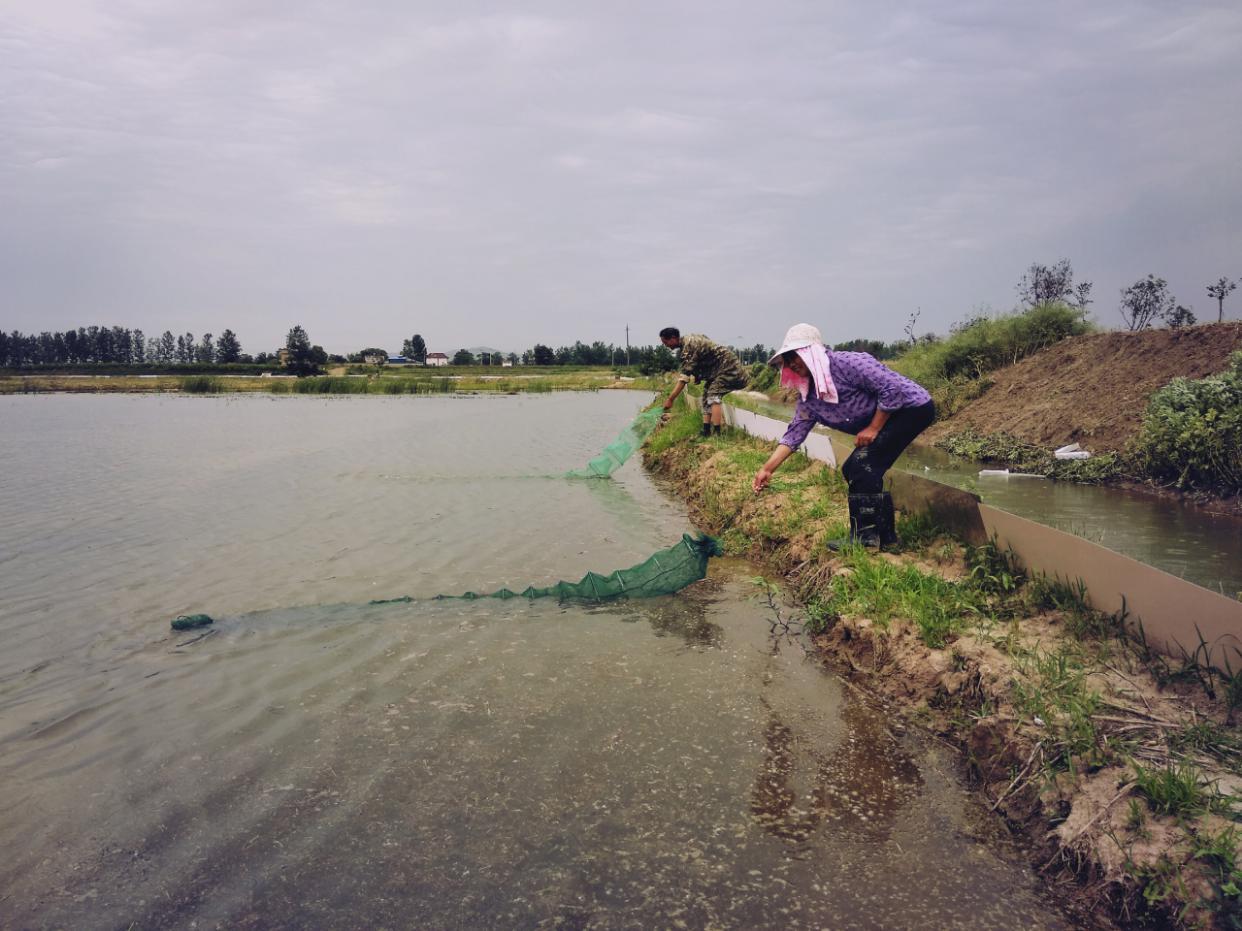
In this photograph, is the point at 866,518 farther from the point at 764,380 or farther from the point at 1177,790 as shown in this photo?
the point at 764,380

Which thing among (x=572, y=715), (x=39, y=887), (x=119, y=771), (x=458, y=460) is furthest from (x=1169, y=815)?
(x=458, y=460)

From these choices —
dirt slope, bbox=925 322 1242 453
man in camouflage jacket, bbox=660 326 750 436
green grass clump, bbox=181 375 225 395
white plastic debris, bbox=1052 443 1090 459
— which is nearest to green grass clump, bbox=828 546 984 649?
man in camouflage jacket, bbox=660 326 750 436

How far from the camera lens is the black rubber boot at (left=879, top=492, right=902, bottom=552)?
5.06m

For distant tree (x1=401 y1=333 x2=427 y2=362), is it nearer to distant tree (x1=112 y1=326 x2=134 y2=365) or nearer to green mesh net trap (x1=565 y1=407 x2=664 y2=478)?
distant tree (x1=112 y1=326 x2=134 y2=365)

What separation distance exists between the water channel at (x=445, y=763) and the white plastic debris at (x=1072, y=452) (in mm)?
6044

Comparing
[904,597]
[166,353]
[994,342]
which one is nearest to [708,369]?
[904,597]

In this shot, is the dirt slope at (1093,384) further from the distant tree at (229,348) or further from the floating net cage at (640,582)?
the distant tree at (229,348)

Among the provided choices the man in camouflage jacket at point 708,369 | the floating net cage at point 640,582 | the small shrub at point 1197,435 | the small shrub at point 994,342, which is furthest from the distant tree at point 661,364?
the floating net cage at point 640,582

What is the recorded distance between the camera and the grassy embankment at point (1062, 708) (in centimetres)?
222

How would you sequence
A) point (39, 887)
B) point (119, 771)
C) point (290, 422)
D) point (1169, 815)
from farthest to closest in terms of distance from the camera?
point (290, 422)
point (119, 771)
point (39, 887)
point (1169, 815)

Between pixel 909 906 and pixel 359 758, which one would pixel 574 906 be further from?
pixel 359 758

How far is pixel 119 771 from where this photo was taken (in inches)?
127

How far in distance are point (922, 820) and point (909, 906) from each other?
50 centimetres

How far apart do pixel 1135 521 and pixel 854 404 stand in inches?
149
